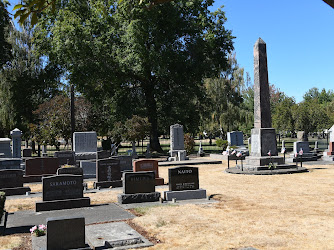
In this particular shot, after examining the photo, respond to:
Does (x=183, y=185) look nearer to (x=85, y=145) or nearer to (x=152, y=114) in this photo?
(x=85, y=145)

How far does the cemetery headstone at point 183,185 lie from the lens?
11.5 metres

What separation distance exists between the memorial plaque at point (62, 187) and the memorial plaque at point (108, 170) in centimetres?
432

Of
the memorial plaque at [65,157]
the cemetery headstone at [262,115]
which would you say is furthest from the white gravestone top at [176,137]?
the memorial plaque at [65,157]

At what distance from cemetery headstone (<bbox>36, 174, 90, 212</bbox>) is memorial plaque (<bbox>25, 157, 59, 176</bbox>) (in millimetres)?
7808

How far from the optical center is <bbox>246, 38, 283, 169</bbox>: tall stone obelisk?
19.4 m

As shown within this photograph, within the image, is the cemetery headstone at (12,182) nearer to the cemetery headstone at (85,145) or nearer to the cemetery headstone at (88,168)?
the cemetery headstone at (88,168)

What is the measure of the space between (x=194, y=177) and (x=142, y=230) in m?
4.27

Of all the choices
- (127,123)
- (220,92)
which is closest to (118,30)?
(127,123)

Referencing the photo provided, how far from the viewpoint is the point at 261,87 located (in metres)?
19.5

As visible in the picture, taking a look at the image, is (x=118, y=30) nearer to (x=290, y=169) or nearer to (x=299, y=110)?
(x=290, y=169)

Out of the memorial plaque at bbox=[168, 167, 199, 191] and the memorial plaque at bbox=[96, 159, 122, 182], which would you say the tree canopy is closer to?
the memorial plaque at bbox=[96, 159, 122, 182]

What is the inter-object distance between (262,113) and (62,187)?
12.5 m

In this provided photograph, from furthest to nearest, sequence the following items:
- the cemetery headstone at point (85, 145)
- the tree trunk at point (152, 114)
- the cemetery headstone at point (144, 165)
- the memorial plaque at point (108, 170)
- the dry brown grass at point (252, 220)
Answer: the tree trunk at point (152, 114)
the cemetery headstone at point (85, 145)
the memorial plaque at point (108, 170)
the cemetery headstone at point (144, 165)
the dry brown grass at point (252, 220)

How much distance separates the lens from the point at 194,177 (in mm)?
11867
